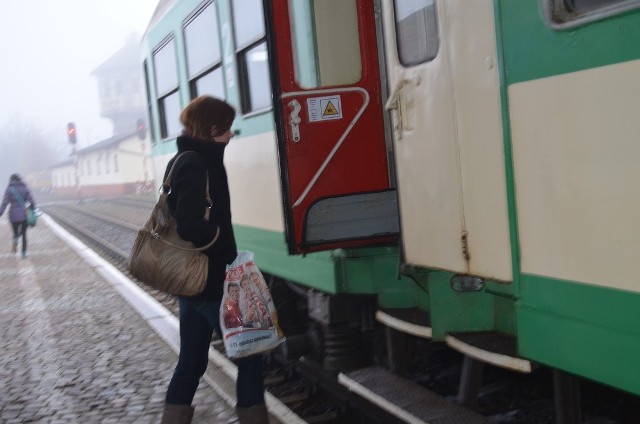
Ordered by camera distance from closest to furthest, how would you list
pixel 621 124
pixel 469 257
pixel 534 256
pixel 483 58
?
pixel 621 124
pixel 534 256
pixel 483 58
pixel 469 257

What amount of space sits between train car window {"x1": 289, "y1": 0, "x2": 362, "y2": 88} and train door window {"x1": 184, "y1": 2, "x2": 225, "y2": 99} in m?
1.48

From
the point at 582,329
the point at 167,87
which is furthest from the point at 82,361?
the point at 582,329

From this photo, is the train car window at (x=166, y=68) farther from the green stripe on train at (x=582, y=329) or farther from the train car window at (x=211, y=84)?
the green stripe on train at (x=582, y=329)

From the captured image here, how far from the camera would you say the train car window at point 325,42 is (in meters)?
4.29

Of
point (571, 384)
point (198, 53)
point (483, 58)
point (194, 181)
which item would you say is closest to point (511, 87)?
point (483, 58)

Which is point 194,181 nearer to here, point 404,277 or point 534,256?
point 404,277

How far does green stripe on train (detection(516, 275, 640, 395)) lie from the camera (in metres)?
2.43

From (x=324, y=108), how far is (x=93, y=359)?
11.7 feet

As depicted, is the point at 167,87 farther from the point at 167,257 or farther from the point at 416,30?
the point at 416,30

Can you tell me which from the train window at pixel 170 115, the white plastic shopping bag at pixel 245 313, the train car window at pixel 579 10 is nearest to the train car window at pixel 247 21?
the white plastic shopping bag at pixel 245 313

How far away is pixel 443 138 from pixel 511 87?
633 mm

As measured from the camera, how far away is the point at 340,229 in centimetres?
425

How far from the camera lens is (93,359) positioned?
6801 mm

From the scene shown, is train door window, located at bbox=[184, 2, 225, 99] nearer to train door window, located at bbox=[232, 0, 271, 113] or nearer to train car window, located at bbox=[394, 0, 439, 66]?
train door window, located at bbox=[232, 0, 271, 113]
